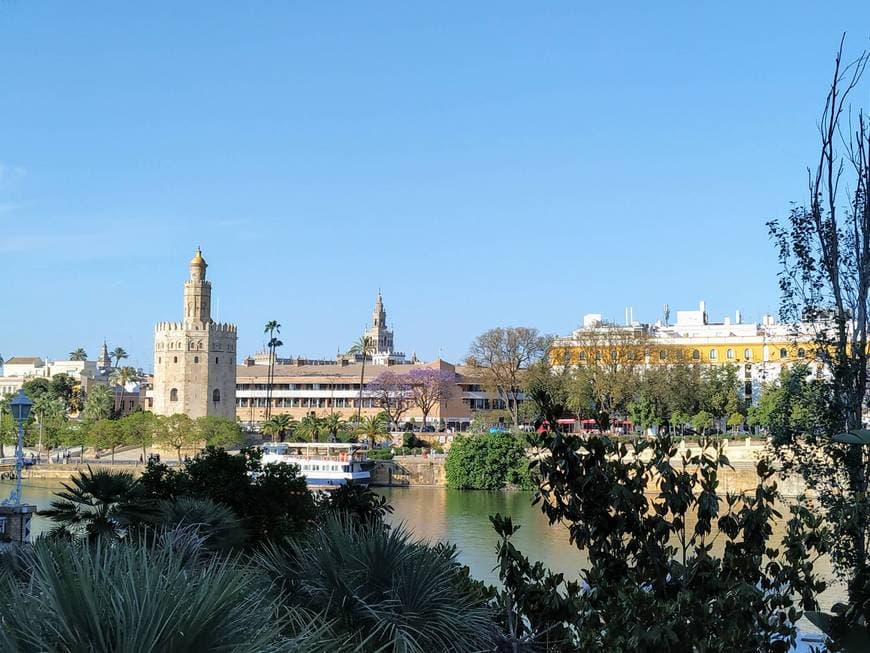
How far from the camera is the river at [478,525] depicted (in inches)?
1009

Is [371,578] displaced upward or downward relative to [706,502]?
downward

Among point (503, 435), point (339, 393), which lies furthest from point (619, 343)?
point (339, 393)

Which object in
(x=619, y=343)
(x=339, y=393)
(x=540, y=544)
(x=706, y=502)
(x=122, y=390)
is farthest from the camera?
(x=122, y=390)

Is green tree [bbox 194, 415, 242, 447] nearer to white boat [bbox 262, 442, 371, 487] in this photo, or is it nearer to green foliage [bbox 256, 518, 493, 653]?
white boat [bbox 262, 442, 371, 487]

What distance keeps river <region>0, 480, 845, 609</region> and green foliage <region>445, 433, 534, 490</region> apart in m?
0.81

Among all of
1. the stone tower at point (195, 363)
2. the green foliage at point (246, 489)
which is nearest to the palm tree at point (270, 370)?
the stone tower at point (195, 363)

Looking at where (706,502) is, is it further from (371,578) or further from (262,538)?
(262,538)

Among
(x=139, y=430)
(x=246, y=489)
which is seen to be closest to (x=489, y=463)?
(x=139, y=430)

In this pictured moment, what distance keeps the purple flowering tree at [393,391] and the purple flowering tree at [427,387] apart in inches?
16.4

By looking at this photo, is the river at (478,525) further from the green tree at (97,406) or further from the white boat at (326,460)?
the green tree at (97,406)

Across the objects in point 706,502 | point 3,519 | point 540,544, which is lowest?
point 540,544

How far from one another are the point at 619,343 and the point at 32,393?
4598 cm

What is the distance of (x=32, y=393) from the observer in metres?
82.1

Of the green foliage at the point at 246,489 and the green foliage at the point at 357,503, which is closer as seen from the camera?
the green foliage at the point at 357,503
